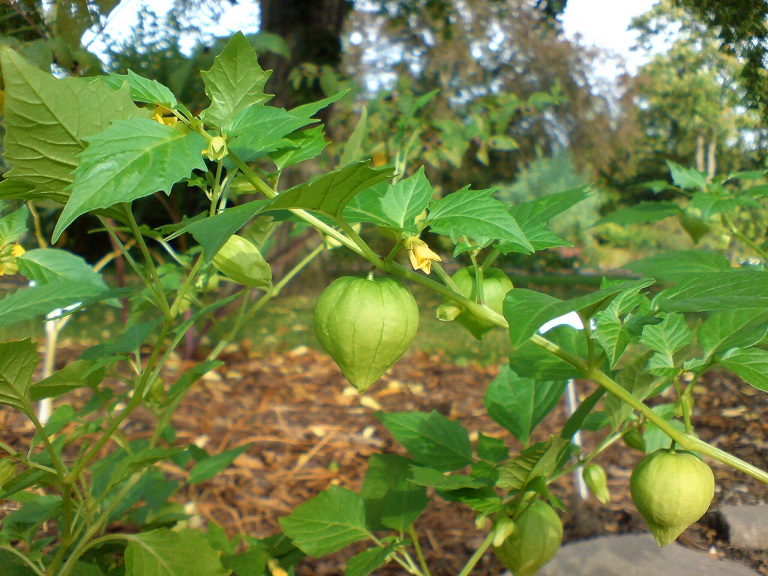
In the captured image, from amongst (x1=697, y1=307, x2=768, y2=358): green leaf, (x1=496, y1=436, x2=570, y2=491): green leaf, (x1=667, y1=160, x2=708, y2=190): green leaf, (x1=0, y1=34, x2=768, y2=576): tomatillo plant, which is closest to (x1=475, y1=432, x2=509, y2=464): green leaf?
(x1=0, y1=34, x2=768, y2=576): tomatillo plant

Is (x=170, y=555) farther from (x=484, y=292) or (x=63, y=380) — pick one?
(x=484, y=292)

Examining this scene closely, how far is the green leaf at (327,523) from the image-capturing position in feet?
1.98

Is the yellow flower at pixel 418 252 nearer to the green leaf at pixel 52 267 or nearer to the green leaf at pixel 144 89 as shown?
the green leaf at pixel 144 89

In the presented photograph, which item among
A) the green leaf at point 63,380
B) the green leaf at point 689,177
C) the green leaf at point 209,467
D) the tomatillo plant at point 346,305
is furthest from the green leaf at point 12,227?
the green leaf at point 689,177

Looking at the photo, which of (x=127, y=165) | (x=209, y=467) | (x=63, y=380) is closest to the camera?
(x=127, y=165)

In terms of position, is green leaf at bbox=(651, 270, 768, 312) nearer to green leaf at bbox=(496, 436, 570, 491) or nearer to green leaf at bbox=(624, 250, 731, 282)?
green leaf at bbox=(496, 436, 570, 491)

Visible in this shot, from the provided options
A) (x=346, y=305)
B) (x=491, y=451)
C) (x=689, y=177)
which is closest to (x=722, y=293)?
(x=346, y=305)

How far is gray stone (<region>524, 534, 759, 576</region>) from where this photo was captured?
2.34ft

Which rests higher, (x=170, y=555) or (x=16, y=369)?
(x=16, y=369)

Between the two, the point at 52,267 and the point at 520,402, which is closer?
the point at 52,267

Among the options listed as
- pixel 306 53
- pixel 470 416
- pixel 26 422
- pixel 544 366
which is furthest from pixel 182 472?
pixel 306 53

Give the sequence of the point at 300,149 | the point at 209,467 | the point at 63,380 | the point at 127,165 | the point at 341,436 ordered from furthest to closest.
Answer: the point at 341,436, the point at 209,467, the point at 63,380, the point at 300,149, the point at 127,165

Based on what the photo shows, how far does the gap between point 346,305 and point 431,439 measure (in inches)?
11.8

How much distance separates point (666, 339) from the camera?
453 mm
